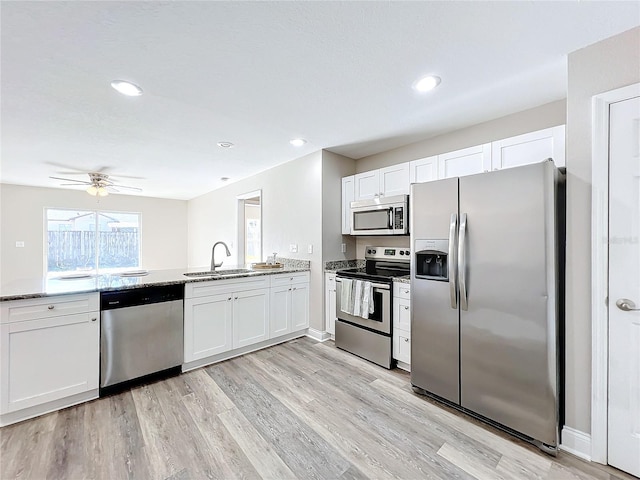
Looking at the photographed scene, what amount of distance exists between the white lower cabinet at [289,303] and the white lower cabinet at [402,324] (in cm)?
137

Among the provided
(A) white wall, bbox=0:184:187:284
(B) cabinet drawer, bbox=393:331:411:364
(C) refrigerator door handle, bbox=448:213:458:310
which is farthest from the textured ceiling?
(A) white wall, bbox=0:184:187:284

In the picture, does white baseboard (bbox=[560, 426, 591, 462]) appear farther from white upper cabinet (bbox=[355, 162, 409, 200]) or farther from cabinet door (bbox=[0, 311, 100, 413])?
cabinet door (bbox=[0, 311, 100, 413])

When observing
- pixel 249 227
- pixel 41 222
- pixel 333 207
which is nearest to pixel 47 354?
pixel 333 207

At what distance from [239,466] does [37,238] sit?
7.45 metres

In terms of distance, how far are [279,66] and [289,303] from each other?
2.66 meters

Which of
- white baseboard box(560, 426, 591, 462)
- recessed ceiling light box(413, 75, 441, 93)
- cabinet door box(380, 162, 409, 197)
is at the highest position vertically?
recessed ceiling light box(413, 75, 441, 93)

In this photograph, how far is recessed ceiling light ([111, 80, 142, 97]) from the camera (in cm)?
202

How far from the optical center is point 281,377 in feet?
8.57

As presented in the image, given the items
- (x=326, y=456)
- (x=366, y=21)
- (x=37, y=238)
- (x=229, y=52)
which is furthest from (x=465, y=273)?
(x=37, y=238)

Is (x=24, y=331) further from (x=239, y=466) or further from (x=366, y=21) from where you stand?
(x=366, y=21)

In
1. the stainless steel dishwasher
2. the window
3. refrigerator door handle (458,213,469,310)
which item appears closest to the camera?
refrigerator door handle (458,213,469,310)

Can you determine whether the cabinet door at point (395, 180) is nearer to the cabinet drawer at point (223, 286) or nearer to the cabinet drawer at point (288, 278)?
the cabinet drawer at point (288, 278)

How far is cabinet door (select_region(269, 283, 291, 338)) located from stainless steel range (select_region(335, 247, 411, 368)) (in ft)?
2.19

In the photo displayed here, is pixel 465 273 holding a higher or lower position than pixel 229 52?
lower
